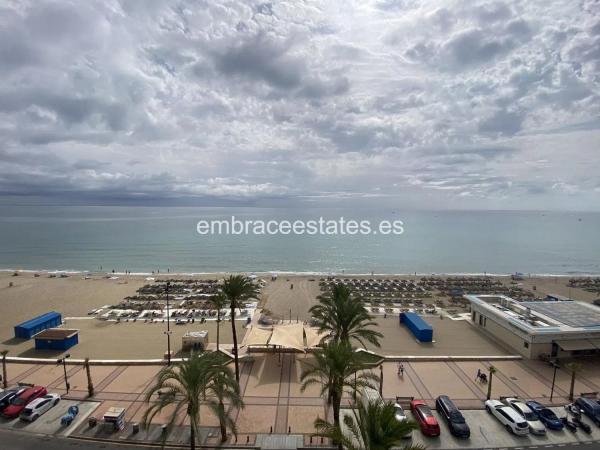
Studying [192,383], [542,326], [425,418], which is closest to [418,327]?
[542,326]

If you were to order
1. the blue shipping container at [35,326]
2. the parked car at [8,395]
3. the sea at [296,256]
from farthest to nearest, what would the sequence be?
1. the sea at [296,256]
2. the blue shipping container at [35,326]
3. the parked car at [8,395]

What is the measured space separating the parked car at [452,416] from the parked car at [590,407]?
7.74 metres

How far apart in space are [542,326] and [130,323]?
41.6 m

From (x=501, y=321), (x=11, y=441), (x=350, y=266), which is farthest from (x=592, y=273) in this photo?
(x=11, y=441)

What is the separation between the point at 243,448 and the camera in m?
18.0

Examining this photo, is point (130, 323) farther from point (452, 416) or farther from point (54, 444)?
point (452, 416)

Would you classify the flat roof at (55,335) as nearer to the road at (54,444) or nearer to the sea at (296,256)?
the road at (54,444)

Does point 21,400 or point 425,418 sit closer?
point 425,418

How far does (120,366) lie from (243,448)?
14.3 metres

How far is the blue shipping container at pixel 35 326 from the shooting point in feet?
112

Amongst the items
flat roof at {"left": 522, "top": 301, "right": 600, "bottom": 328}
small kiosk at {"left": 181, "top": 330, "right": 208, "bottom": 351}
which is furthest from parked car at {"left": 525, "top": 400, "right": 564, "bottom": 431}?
small kiosk at {"left": 181, "top": 330, "right": 208, "bottom": 351}

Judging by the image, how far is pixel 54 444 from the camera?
59.5 feet

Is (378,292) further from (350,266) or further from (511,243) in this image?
(511,243)

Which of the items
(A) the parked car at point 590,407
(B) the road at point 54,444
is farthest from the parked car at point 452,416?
(A) the parked car at point 590,407
